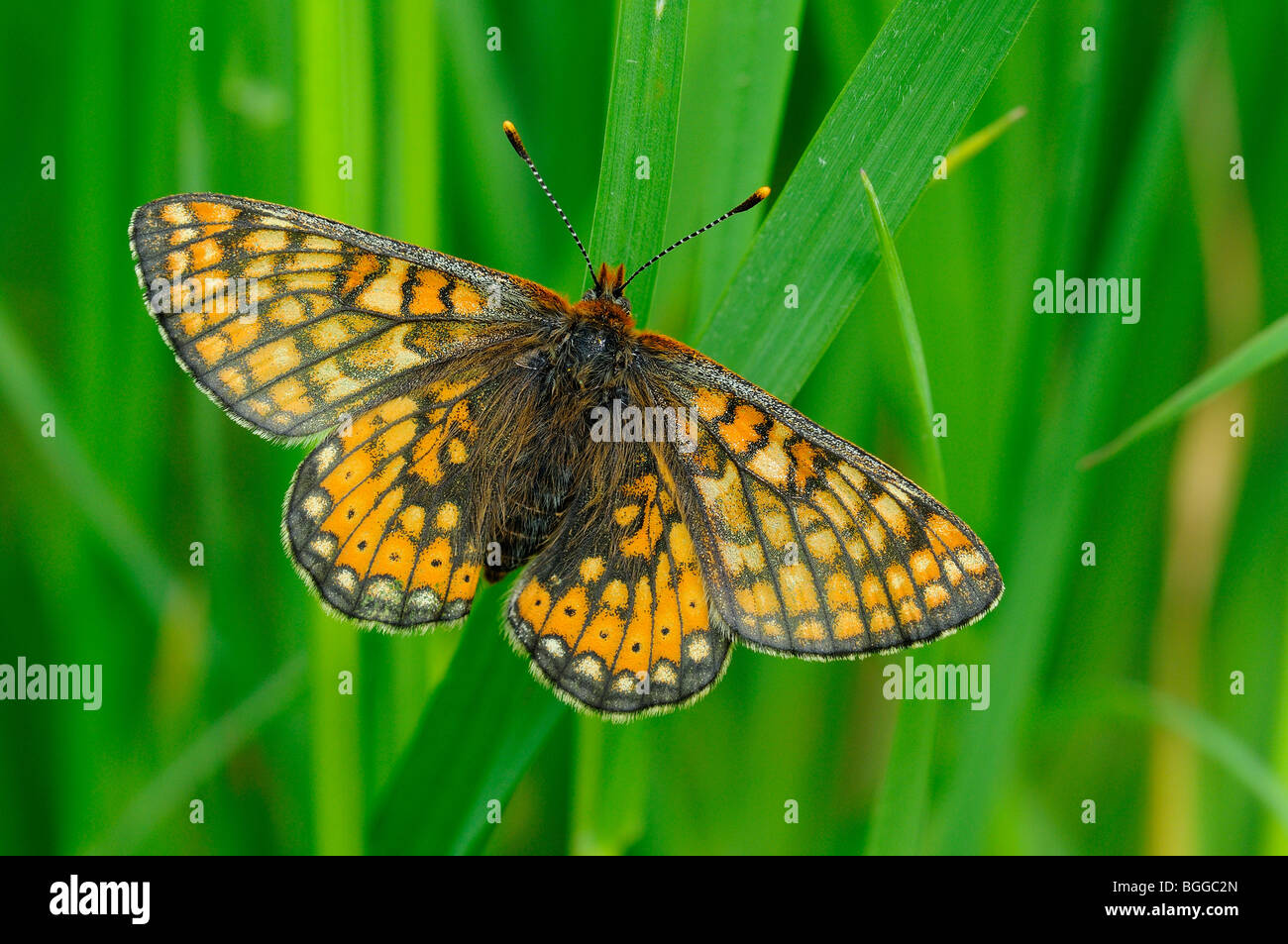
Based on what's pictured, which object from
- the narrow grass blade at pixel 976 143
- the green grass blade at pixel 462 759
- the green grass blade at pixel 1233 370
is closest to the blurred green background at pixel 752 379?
the green grass blade at pixel 462 759

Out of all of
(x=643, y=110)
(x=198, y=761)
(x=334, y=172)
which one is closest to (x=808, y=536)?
(x=643, y=110)

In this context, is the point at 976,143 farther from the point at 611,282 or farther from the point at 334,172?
the point at 334,172

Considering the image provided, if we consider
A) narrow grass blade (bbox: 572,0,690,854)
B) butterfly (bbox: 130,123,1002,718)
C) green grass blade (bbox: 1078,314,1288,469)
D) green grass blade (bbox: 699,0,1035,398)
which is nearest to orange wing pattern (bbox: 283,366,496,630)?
butterfly (bbox: 130,123,1002,718)

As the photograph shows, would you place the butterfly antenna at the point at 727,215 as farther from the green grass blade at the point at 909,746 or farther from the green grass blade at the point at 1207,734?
the green grass blade at the point at 1207,734

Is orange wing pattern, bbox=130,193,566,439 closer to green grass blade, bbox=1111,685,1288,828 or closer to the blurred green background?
the blurred green background
